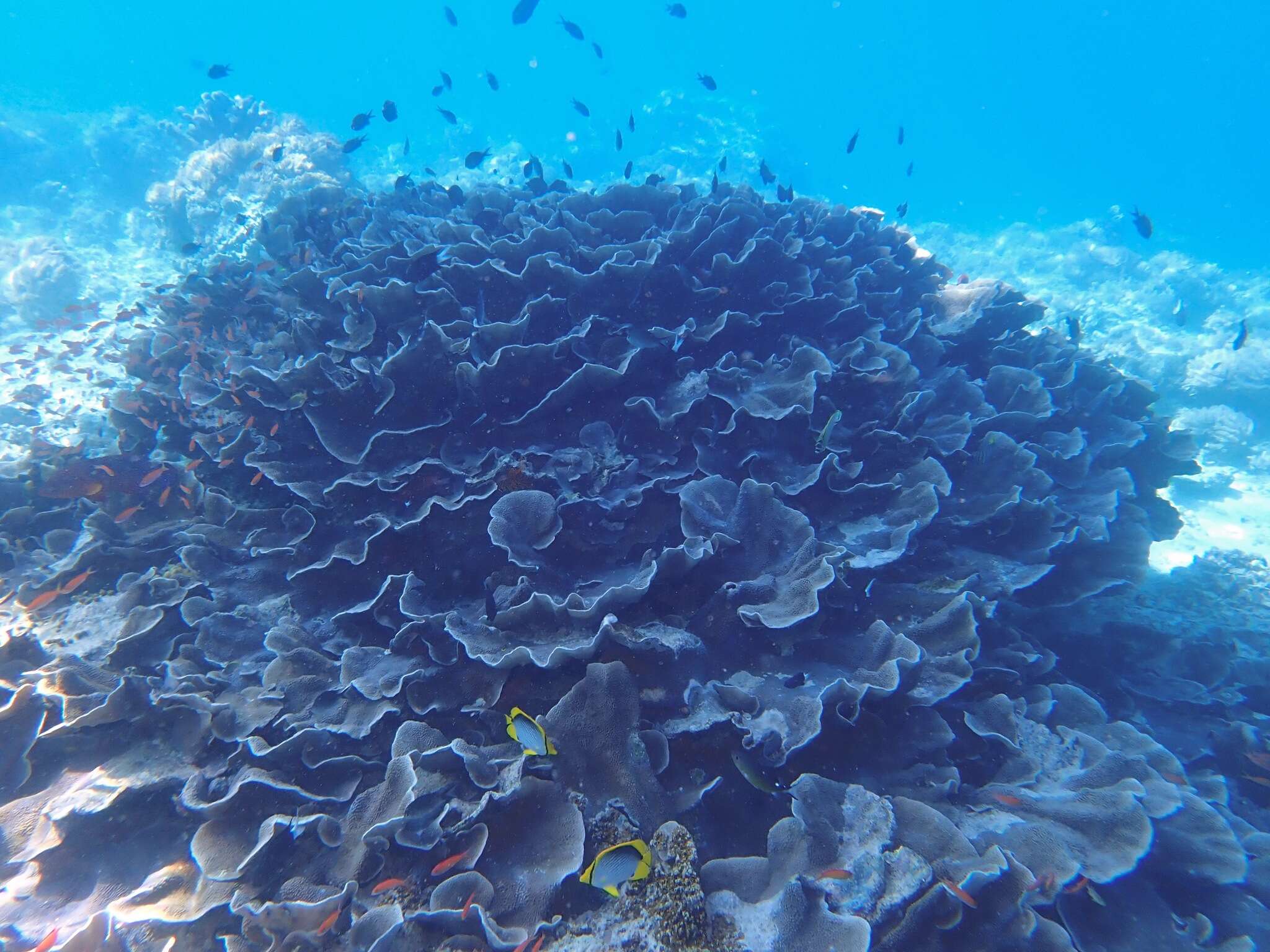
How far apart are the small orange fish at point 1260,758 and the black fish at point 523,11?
50.5 ft

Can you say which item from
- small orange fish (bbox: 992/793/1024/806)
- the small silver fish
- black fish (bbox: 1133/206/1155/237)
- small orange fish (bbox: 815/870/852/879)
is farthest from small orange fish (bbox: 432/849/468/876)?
black fish (bbox: 1133/206/1155/237)

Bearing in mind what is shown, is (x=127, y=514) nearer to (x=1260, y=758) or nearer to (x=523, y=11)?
(x=1260, y=758)

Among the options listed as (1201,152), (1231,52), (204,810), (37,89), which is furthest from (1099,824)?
(1231,52)

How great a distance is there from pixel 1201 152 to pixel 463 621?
403 feet

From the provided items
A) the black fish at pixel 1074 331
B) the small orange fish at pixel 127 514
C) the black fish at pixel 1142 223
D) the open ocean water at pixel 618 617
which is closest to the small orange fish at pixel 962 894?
Answer: the open ocean water at pixel 618 617

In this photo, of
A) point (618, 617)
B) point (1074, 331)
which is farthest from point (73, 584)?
point (1074, 331)

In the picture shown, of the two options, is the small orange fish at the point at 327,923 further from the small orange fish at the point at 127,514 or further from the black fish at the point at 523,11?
the black fish at the point at 523,11

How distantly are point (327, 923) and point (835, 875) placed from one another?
2231mm

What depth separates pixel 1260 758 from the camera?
3.54m

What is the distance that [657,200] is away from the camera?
6.87m

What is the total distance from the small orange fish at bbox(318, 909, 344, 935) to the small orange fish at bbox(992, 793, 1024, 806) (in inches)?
131

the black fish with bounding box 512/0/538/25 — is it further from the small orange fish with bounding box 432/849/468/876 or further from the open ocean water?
the small orange fish with bounding box 432/849/468/876

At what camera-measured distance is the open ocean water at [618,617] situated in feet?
8.37

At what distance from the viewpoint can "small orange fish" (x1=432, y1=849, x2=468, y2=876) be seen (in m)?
2.47
